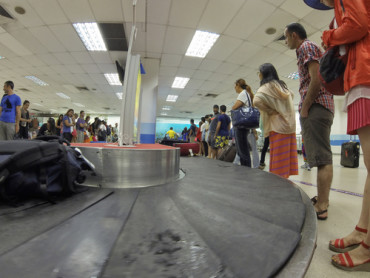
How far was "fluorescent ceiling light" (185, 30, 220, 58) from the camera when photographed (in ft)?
12.9

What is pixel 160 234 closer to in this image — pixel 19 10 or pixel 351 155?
pixel 19 10

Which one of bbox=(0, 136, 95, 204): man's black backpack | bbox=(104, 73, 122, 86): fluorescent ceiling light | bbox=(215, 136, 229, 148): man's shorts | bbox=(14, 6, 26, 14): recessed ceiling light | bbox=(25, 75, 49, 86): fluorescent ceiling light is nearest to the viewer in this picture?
bbox=(0, 136, 95, 204): man's black backpack

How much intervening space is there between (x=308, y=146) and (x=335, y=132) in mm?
11574

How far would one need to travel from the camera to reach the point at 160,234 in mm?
415

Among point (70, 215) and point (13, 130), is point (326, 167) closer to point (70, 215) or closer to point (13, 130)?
point (70, 215)

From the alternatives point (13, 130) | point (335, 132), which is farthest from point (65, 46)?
point (335, 132)

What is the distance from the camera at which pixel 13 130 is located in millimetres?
3070

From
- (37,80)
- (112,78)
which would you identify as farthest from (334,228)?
(37,80)

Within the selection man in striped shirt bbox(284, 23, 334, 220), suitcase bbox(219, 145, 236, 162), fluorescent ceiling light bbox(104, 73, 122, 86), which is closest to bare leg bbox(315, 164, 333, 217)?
man in striped shirt bbox(284, 23, 334, 220)

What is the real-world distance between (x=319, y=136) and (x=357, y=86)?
0.47 m

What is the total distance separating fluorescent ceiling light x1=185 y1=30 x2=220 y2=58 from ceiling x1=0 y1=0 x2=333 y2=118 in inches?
5.1

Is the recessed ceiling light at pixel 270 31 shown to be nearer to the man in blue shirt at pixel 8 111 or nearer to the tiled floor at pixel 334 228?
the tiled floor at pixel 334 228

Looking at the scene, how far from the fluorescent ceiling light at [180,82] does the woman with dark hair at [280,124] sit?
541 centimetres

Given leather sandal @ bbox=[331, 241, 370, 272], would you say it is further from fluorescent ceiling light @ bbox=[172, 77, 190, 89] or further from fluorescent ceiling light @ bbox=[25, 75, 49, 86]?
fluorescent ceiling light @ bbox=[25, 75, 49, 86]
